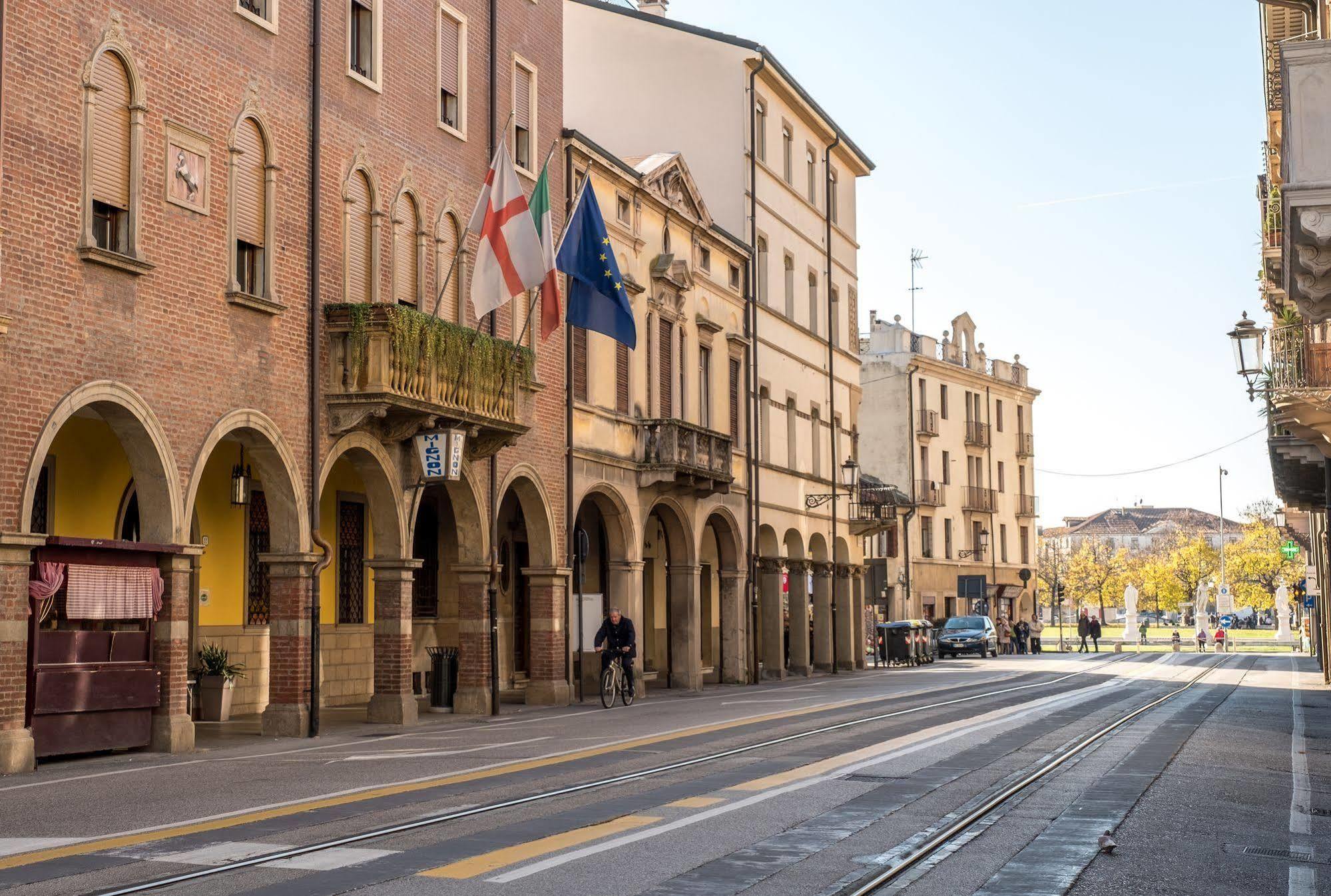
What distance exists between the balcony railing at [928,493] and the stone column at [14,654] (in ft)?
208

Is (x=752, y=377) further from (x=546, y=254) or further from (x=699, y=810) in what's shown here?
(x=699, y=810)

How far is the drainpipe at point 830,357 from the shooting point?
47312 millimetres

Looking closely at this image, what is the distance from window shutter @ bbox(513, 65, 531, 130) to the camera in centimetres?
2875

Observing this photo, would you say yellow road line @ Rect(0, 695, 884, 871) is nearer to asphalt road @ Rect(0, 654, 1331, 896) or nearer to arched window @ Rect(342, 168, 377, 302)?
asphalt road @ Rect(0, 654, 1331, 896)

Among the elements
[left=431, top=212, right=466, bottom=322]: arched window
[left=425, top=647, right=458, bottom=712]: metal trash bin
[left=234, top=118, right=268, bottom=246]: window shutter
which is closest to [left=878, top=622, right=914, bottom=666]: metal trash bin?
[left=425, top=647, right=458, bottom=712]: metal trash bin

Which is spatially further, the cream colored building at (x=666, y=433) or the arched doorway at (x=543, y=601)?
the cream colored building at (x=666, y=433)

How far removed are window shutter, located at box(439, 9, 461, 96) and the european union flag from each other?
271 centimetres

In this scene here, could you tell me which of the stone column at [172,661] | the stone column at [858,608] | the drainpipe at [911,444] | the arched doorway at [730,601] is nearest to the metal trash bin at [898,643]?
the stone column at [858,608]

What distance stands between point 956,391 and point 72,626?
68.7 metres

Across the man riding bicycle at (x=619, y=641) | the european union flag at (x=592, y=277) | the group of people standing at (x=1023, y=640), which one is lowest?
the group of people standing at (x=1023, y=640)

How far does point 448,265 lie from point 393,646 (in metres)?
6.35

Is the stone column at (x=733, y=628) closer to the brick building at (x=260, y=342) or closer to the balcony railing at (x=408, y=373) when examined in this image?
the brick building at (x=260, y=342)

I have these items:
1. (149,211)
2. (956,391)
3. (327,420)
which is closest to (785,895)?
(149,211)

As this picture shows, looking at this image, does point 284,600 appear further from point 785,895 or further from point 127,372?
point 785,895
